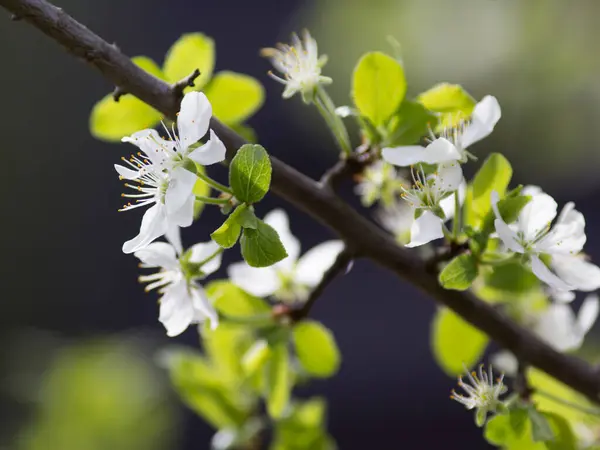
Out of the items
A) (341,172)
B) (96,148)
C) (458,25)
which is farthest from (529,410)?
(96,148)

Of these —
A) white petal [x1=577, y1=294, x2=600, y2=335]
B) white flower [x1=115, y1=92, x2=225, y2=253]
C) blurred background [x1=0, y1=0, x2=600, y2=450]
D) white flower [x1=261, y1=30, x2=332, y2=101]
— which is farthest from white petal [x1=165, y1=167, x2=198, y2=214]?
blurred background [x1=0, y1=0, x2=600, y2=450]

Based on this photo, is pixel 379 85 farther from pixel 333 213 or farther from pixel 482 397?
pixel 482 397

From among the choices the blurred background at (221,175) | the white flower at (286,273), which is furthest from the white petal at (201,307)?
the blurred background at (221,175)

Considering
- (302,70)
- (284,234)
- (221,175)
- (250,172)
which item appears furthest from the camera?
(221,175)

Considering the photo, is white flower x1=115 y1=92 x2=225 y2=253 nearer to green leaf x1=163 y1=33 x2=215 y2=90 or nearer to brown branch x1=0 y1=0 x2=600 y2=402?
brown branch x1=0 y1=0 x2=600 y2=402

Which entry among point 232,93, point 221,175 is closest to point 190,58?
point 232,93

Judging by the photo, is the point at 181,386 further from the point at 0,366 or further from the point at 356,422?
the point at 356,422
